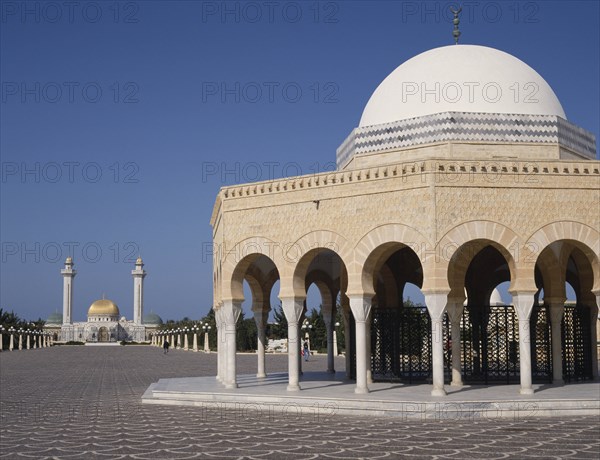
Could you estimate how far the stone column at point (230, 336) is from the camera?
14898 millimetres

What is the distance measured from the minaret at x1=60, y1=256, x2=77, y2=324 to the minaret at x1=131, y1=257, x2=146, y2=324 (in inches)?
303

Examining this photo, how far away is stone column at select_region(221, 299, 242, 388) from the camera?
14.9m

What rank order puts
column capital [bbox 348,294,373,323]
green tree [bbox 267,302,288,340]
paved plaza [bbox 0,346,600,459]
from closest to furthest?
1. paved plaza [bbox 0,346,600,459]
2. column capital [bbox 348,294,373,323]
3. green tree [bbox 267,302,288,340]

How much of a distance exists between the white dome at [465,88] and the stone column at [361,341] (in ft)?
12.4

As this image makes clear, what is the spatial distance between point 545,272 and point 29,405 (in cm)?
969

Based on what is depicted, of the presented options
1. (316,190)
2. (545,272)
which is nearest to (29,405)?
(316,190)

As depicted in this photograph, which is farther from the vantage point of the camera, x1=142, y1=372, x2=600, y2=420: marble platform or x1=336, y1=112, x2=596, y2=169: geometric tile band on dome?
x1=336, y1=112, x2=596, y2=169: geometric tile band on dome

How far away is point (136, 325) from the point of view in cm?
9844

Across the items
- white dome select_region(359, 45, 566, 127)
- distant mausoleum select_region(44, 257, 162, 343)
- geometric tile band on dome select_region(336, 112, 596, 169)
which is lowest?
distant mausoleum select_region(44, 257, 162, 343)

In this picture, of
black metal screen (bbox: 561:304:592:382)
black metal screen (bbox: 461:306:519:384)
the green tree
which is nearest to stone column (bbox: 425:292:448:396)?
black metal screen (bbox: 461:306:519:384)

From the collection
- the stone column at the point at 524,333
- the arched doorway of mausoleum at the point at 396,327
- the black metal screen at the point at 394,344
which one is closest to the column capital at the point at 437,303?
the stone column at the point at 524,333

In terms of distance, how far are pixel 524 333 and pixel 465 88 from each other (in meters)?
4.83

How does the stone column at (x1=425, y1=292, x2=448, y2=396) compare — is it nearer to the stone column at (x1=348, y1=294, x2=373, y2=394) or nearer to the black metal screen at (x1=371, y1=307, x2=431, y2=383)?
the stone column at (x1=348, y1=294, x2=373, y2=394)

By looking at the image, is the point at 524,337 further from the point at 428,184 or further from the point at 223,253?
the point at 223,253
